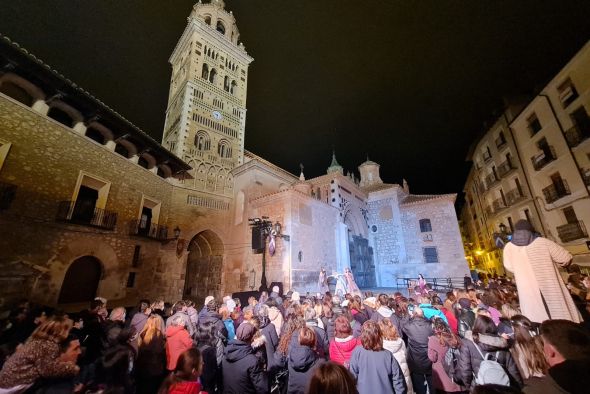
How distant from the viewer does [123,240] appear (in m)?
11.8

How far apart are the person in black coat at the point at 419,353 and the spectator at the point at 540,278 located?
4.70 ft

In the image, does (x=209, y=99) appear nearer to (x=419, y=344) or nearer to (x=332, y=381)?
(x=419, y=344)

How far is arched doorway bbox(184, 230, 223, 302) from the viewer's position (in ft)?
57.0

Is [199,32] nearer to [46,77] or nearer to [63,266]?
[46,77]

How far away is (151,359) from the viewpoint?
3.40 m

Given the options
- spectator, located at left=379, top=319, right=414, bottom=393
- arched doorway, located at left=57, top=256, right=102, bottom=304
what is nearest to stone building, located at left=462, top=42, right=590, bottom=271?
spectator, located at left=379, top=319, right=414, bottom=393

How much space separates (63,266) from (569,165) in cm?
2578

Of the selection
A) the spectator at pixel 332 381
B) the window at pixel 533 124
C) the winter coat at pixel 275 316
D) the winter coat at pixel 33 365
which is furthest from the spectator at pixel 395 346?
the window at pixel 533 124

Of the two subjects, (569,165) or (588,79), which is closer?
(588,79)

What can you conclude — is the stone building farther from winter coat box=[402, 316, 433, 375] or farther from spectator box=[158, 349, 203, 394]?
spectator box=[158, 349, 203, 394]

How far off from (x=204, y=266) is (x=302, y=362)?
55.6 ft

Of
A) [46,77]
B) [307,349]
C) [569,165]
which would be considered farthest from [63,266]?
[569,165]

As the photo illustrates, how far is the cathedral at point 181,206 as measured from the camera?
8.50 metres

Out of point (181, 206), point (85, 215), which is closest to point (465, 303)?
point (85, 215)
